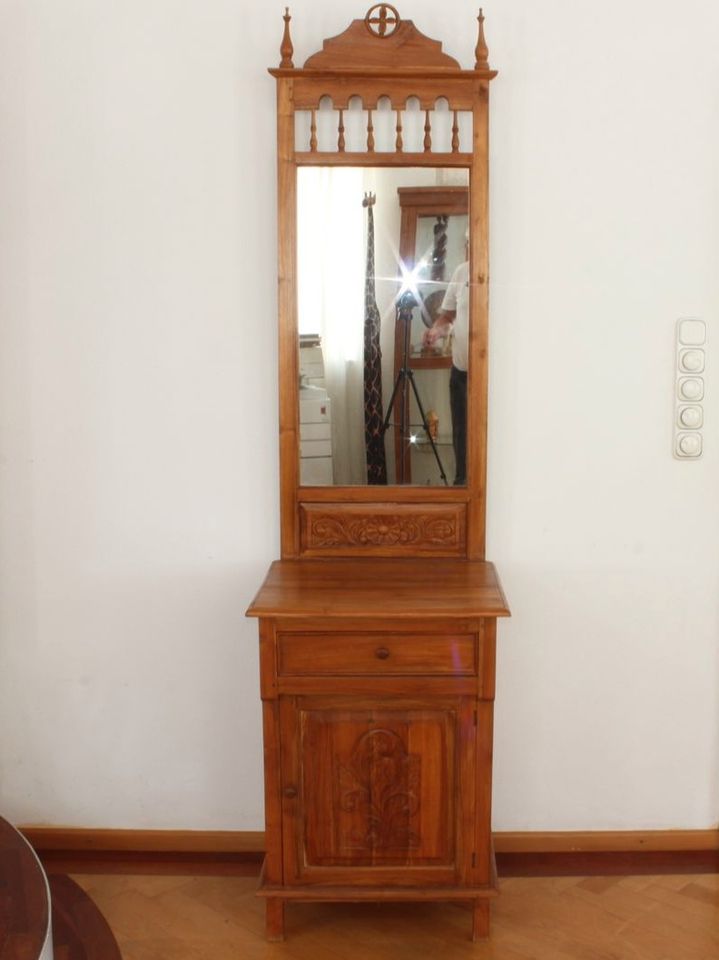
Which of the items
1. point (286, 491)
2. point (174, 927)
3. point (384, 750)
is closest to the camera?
point (384, 750)

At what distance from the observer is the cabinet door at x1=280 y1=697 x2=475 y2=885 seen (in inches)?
83.1

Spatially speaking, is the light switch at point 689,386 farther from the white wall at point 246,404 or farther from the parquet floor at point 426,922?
the parquet floor at point 426,922

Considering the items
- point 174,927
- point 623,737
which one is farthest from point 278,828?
point 623,737

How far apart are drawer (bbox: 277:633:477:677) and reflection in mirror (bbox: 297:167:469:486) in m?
0.50

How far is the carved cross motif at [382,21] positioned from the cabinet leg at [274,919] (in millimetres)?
2147

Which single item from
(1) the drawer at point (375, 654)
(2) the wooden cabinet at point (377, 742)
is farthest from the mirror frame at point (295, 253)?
(1) the drawer at point (375, 654)

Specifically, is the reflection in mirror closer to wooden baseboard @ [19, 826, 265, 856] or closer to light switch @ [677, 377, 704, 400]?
light switch @ [677, 377, 704, 400]

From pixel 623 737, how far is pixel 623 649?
250mm

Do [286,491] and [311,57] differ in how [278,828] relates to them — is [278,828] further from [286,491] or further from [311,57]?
[311,57]

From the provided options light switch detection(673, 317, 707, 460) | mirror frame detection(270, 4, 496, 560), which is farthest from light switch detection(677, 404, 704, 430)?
mirror frame detection(270, 4, 496, 560)

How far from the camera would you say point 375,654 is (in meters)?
2.09

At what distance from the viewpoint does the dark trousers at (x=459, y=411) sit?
2.42 metres

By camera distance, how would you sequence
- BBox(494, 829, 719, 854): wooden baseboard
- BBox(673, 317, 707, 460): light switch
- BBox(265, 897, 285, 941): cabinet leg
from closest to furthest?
BBox(265, 897, 285, 941): cabinet leg < BBox(673, 317, 707, 460): light switch < BBox(494, 829, 719, 854): wooden baseboard

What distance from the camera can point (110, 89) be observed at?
94.7 inches
